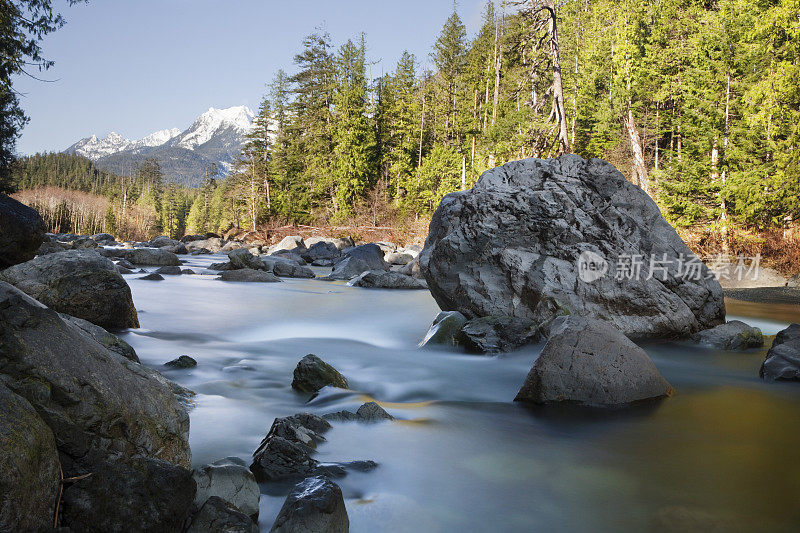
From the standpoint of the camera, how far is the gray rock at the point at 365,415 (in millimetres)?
4062

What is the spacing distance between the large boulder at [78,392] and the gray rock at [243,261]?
16.1m

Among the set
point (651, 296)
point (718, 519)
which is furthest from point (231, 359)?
point (651, 296)

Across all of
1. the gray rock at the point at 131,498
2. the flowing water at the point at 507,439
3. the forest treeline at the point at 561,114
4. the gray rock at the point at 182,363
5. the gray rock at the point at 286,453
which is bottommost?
the flowing water at the point at 507,439

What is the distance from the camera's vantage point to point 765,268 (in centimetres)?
1716

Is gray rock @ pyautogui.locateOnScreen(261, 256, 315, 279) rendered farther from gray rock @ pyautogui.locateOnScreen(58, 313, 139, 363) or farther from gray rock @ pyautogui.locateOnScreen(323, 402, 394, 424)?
gray rock @ pyautogui.locateOnScreen(323, 402, 394, 424)

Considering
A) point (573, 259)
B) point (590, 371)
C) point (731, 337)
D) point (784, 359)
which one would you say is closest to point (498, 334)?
point (573, 259)

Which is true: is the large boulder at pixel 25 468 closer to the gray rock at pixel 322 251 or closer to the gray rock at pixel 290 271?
the gray rock at pixel 290 271

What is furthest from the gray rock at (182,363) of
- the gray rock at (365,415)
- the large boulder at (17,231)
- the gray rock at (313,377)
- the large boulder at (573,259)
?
the large boulder at (573,259)

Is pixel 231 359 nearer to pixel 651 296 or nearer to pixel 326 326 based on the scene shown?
pixel 326 326

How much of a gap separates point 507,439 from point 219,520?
94.0 inches

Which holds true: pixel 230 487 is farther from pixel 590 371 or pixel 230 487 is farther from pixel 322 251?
pixel 322 251

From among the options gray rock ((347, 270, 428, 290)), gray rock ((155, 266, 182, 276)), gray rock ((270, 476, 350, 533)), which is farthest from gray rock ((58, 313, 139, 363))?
gray rock ((155, 266, 182, 276))

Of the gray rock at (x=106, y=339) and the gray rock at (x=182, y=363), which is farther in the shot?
the gray rock at (x=182, y=363)

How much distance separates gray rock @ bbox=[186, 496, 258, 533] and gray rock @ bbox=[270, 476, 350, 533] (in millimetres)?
143
